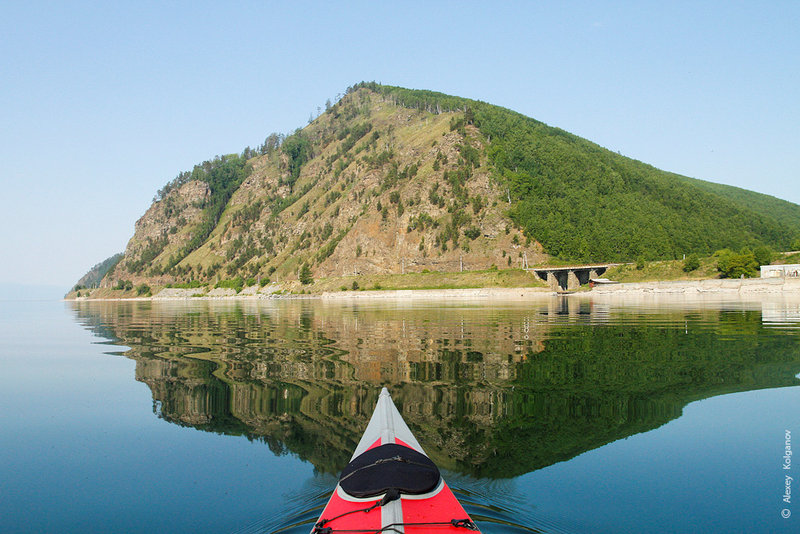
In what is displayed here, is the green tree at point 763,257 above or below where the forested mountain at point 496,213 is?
below

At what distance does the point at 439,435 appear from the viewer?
10.4 m

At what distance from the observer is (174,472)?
932 cm

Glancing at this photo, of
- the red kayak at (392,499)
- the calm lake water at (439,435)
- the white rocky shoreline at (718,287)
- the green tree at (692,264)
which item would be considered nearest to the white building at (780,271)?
the white rocky shoreline at (718,287)

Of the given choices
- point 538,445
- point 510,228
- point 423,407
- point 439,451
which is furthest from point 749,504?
point 510,228

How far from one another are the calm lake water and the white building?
77916 millimetres

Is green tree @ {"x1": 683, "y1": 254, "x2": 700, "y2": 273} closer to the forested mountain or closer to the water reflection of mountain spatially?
the forested mountain

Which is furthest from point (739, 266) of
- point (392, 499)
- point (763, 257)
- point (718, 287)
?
point (392, 499)

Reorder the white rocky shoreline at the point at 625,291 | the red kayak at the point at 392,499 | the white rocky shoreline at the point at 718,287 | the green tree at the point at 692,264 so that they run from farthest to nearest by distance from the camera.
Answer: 1. the green tree at the point at 692,264
2. the white rocky shoreline at the point at 625,291
3. the white rocky shoreline at the point at 718,287
4. the red kayak at the point at 392,499

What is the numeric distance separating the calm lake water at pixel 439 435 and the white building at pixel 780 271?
77.9m

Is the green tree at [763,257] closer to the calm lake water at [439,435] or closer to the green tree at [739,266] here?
the green tree at [739,266]

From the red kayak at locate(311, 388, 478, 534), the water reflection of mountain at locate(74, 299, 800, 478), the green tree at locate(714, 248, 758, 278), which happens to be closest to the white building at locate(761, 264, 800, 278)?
the green tree at locate(714, 248, 758, 278)

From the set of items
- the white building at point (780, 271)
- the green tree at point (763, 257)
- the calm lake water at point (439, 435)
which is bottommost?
the calm lake water at point (439, 435)

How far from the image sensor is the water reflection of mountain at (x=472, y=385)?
1038cm

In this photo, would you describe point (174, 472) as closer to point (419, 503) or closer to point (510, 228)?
point (419, 503)
